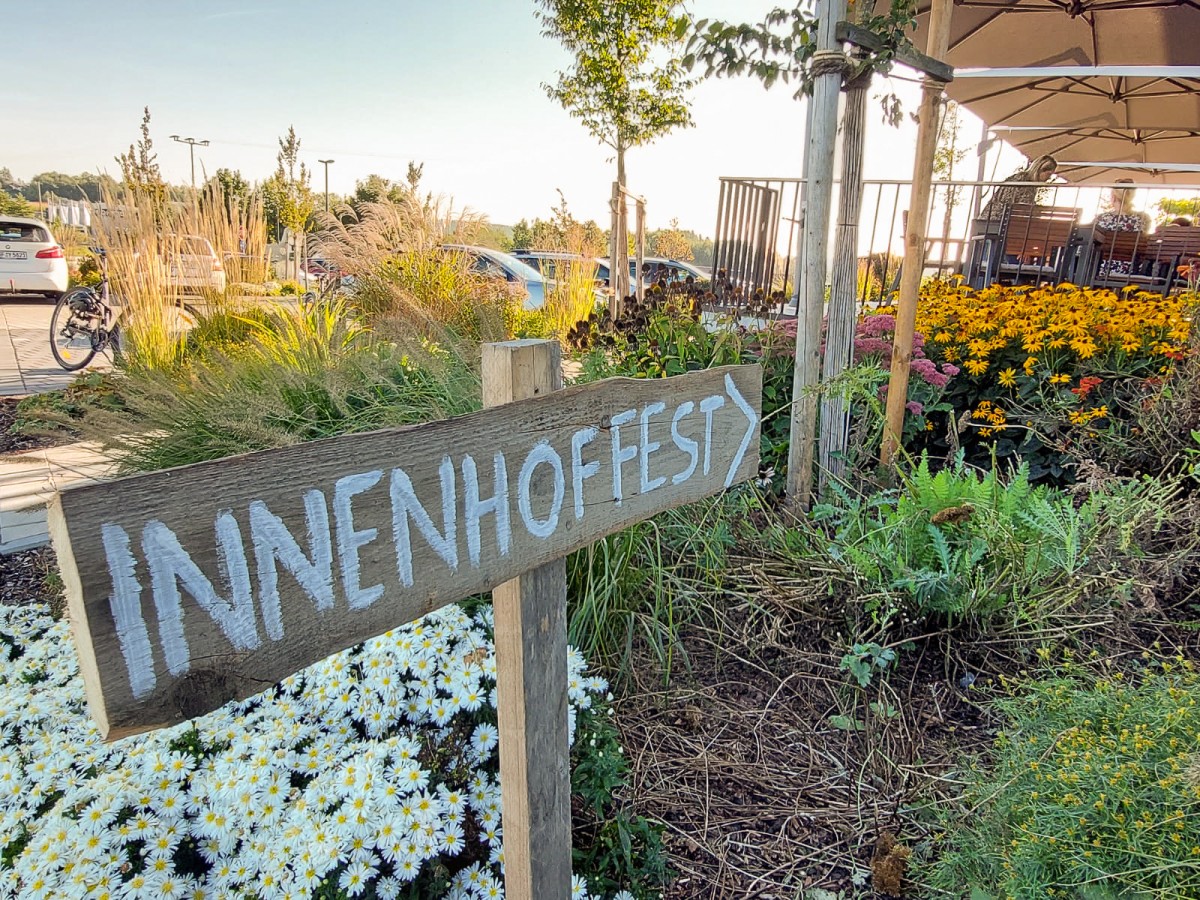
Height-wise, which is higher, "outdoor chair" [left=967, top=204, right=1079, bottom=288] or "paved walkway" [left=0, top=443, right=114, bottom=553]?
"outdoor chair" [left=967, top=204, right=1079, bottom=288]

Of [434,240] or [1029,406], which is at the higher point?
[434,240]

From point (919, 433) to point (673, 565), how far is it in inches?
68.9

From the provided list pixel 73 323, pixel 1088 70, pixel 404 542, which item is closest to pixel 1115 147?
pixel 1088 70

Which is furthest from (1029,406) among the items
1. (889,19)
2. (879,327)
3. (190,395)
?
(190,395)

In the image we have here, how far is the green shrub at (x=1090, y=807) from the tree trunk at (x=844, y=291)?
1302 millimetres

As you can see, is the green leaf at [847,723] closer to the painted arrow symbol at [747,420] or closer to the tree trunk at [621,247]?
the painted arrow symbol at [747,420]

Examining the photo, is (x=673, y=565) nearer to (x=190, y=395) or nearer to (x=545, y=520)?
(x=545, y=520)

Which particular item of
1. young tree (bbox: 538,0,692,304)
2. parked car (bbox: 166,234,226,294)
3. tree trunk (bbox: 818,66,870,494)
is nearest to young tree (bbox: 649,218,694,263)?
young tree (bbox: 538,0,692,304)

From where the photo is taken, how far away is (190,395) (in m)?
2.62

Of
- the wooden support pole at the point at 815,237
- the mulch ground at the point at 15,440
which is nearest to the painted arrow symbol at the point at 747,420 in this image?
the wooden support pole at the point at 815,237

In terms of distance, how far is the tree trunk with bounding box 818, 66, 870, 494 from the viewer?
2.53 meters

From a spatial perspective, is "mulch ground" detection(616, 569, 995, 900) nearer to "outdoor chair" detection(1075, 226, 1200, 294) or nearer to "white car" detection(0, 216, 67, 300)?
"outdoor chair" detection(1075, 226, 1200, 294)

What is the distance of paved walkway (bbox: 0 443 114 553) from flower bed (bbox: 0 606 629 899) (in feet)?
4.88

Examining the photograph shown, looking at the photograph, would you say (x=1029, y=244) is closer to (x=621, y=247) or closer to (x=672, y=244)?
(x=621, y=247)
